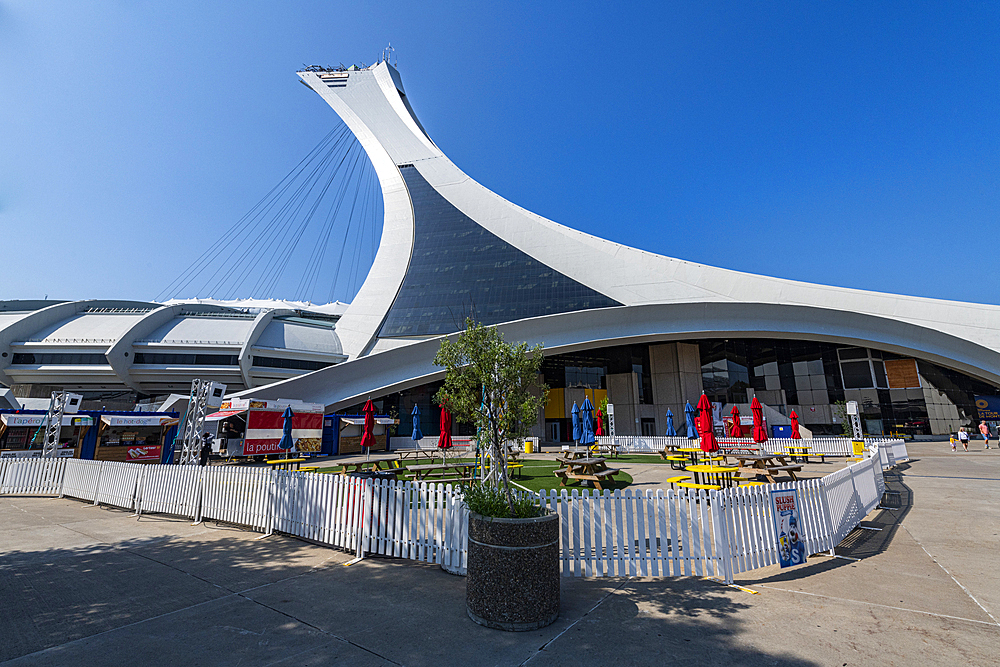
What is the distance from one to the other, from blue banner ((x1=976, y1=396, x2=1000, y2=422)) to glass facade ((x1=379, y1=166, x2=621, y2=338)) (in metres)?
28.8

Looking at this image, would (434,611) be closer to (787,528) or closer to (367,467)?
(787,528)

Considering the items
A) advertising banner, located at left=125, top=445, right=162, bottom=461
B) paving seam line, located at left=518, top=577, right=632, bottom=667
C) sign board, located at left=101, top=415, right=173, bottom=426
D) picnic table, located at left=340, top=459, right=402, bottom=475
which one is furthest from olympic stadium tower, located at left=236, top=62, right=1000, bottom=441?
paving seam line, located at left=518, top=577, right=632, bottom=667

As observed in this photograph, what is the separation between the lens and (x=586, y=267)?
36.8 meters

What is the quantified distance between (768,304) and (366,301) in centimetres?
3252

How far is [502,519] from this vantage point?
14.4ft

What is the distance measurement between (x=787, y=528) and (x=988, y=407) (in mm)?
43374

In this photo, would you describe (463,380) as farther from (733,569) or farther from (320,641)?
(733,569)

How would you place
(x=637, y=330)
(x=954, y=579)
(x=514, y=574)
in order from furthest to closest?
(x=637, y=330) < (x=954, y=579) < (x=514, y=574)

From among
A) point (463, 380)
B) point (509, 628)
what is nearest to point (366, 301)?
point (463, 380)

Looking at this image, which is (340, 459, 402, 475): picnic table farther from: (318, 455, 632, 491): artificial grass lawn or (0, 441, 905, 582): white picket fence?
(0, 441, 905, 582): white picket fence

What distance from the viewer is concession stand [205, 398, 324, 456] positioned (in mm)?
22797

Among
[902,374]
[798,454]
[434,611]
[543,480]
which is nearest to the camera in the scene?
[434,611]

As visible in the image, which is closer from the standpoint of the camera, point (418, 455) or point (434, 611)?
point (434, 611)

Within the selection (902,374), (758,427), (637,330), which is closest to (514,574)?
(758,427)
